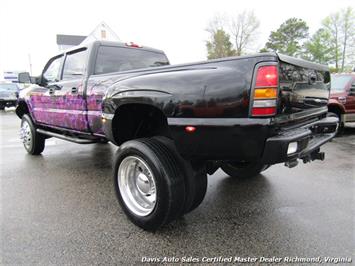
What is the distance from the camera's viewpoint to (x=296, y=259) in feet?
6.88

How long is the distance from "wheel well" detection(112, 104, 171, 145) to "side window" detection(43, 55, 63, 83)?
2288 mm

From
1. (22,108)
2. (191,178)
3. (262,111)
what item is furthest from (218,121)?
(22,108)

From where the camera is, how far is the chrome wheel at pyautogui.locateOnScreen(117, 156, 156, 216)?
2658 millimetres

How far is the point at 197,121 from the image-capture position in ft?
6.93

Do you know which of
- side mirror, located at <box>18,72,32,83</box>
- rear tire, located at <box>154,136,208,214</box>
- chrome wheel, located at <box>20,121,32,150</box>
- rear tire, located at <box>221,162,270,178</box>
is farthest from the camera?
chrome wheel, located at <box>20,121,32,150</box>

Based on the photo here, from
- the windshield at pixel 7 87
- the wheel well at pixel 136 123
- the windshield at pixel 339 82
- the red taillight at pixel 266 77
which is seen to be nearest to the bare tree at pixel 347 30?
the windshield at pixel 339 82

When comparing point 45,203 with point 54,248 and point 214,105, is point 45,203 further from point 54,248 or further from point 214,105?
point 214,105

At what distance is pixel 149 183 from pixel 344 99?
6.56 metres

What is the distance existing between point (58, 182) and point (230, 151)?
2.94 m

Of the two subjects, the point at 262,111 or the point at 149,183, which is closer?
the point at 262,111

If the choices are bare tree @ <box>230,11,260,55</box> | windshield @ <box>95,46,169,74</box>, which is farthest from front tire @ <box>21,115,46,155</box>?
bare tree @ <box>230,11,260,55</box>

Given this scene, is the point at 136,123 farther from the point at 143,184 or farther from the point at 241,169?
the point at 241,169

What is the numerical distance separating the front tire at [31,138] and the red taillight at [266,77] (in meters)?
4.77

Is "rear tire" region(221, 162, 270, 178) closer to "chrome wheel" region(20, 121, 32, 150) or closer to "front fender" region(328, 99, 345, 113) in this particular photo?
"chrome wheel" region(20, 121, 32, 150)
